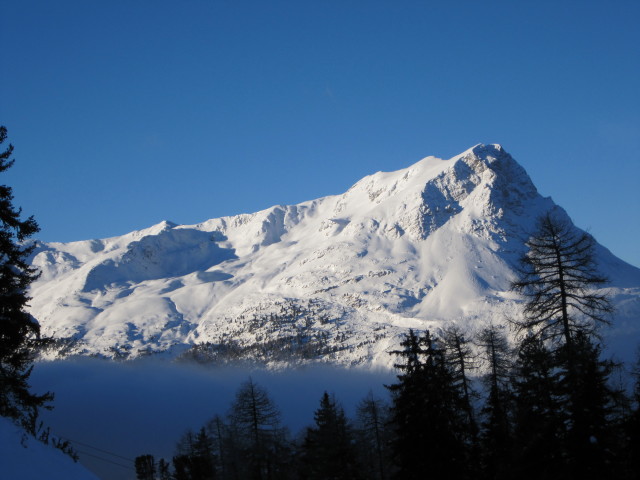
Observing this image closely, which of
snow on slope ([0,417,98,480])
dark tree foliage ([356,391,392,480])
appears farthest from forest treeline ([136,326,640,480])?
dark tree foliage ([356,391,392,480])

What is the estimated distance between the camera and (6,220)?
66.9 feet

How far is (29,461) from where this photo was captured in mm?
11961

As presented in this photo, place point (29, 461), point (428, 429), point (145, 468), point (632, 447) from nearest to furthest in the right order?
point (29, 461)
point (632, 447)
point (428, 429)
point (145, 468)

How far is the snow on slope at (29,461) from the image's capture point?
452 inches

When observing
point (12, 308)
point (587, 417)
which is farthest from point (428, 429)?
point (12, 308)

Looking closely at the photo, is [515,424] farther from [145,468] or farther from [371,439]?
[145,468]

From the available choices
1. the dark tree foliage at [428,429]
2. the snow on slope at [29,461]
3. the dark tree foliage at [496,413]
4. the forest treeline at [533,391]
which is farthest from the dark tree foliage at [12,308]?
the dark tree foliage at [496,413]

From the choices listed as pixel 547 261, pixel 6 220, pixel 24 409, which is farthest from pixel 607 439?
pixel 6 220

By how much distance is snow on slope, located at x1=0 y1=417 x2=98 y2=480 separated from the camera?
11.5m

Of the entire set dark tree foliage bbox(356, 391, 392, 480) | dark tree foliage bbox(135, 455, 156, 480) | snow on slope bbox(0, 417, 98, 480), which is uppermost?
snow on slope bbox(0, 417, 98, 480)

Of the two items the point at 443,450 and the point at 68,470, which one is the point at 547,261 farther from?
the point at 68,470

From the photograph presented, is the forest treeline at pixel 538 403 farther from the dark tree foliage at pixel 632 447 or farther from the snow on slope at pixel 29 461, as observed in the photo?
the snow on slope at pixel 29 461

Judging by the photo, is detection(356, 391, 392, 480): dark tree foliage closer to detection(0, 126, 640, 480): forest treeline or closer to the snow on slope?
detection(0, 126, 640, 480): forest treeline

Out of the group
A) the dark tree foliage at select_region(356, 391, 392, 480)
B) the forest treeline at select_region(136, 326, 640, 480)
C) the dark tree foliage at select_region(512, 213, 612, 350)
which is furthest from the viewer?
the dark tree foliage at select_region(356, 391, 392, 480)
